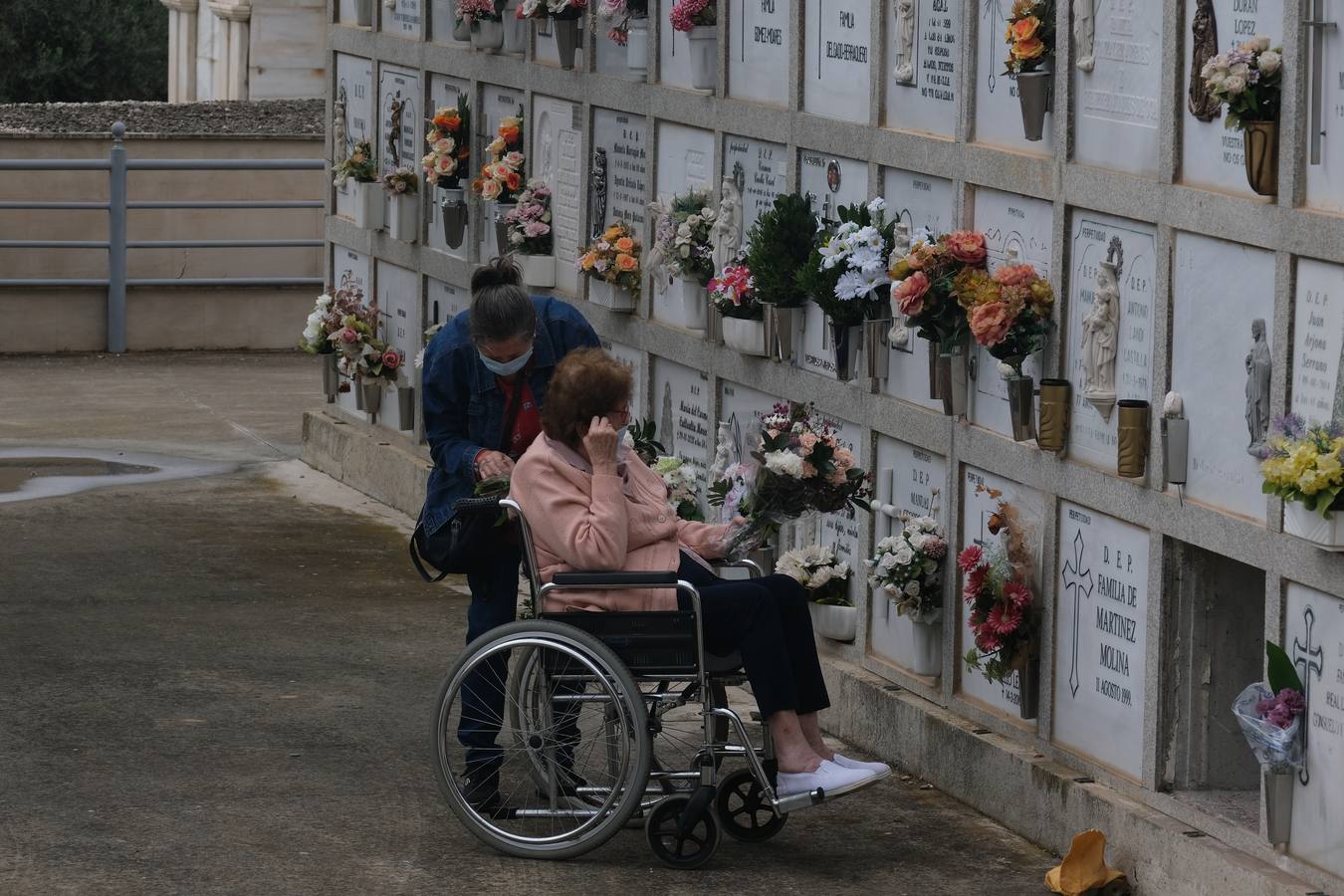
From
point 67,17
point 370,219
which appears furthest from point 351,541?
point 67,17

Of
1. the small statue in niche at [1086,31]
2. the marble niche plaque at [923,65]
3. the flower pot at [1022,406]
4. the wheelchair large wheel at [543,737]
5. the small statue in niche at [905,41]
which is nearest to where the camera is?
the wheelchair large wheel at [543,737]

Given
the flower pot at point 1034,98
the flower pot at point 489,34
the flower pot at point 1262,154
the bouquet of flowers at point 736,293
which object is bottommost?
the bouquet of flowers at point 736,293

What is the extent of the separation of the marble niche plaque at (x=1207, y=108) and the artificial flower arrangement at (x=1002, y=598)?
1.15m

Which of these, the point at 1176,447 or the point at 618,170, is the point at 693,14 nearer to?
the point at 618,170

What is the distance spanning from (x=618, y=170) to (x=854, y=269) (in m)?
1.98

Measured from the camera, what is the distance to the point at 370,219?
10.8m

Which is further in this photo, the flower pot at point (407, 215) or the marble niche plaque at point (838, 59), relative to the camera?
the flower pot at point (407, 215)

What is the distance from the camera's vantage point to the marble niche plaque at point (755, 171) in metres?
7.28

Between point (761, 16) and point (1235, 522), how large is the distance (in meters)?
2.79

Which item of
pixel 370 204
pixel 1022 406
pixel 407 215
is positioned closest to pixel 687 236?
pixel 1022 406

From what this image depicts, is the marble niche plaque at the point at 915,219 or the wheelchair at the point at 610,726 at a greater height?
the marble niche plaque at the point at 915,219

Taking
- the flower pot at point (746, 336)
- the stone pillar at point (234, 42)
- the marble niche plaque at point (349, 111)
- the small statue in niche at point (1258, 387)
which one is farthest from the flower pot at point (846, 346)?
the stone pillar at point (234, 42)

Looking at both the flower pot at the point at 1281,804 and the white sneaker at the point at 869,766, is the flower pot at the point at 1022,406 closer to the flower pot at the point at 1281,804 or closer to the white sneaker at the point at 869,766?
the white sneaker at the point at 869,766

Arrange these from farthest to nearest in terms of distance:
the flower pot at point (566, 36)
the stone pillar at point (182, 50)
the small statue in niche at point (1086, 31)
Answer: the stone pillar at point (182, 50) < the flower pot at point (566, 36) < the small statue in niche at point (1086, 31)
